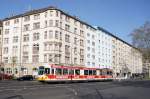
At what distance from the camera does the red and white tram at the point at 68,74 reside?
1569 inches

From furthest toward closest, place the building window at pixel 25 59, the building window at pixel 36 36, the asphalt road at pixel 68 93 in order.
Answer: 1. the building window at pixel 25 59
2. the building window at pixel 36 36
3. the asphalt road at pixel 68 93

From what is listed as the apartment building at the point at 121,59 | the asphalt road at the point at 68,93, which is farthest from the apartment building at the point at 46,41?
the asphalt road at the point at 68,93

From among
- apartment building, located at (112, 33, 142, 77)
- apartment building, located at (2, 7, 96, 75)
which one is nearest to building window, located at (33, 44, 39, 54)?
apartment building, located at (2, 7, 96, 75)

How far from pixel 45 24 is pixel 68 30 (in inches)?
280

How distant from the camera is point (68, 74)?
43.5m

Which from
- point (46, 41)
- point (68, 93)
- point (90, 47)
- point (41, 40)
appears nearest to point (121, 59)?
point (90, 47)

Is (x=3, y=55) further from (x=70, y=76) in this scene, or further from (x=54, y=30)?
(x=70, y=76)

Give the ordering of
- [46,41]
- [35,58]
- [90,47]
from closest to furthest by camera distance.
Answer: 1. [46,41]
2. [35,58]
3. [90,47]

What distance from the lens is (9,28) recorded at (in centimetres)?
7788

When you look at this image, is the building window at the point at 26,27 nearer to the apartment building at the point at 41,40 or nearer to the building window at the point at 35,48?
the apartment building at the point at 41,40

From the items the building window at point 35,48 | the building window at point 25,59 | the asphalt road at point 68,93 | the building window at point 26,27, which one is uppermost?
the building window at point 26,27

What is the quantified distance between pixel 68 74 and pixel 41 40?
1010 inches

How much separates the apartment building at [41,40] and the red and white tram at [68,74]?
15.0m

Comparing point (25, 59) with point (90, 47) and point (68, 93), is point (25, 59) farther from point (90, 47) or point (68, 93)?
point (68, 93)
